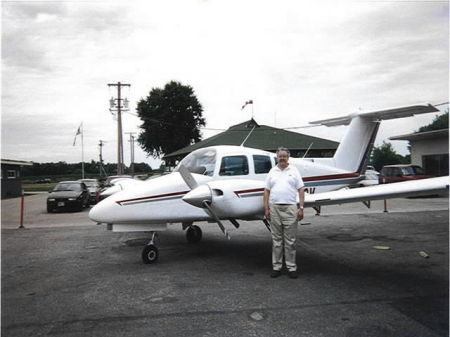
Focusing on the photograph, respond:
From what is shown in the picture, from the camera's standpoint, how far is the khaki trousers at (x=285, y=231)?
560 centimetres

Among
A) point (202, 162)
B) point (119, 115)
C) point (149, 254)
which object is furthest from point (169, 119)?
point (149, 254)

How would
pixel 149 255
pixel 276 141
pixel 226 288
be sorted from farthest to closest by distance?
pixel 276 141
pixel 149 255
pixel 226 288

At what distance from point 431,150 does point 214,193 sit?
80.7 ft

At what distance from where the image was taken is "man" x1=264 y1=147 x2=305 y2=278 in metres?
5.61

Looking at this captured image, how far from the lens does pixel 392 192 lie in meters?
5.34

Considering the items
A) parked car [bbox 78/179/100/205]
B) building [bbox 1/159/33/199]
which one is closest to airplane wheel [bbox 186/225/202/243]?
parked car [bbox 78/179/100/205]

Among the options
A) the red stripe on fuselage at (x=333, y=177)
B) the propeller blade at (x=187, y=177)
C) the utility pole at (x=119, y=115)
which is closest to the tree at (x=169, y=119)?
the utility pole at (x=119, y=115)

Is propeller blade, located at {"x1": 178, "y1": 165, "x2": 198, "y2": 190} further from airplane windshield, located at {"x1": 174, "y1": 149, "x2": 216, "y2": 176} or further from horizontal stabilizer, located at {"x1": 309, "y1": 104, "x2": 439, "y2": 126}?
horizontal stabilizer, located at {"x1": 309, "y1": 104, "x2": 439, "y2": 126}

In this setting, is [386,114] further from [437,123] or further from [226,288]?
[437,123]

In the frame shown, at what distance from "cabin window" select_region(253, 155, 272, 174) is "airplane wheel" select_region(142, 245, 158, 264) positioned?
8.50 ft

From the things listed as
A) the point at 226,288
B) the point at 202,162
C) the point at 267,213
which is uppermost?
the point at 202,162

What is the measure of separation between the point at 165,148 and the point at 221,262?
115 feet

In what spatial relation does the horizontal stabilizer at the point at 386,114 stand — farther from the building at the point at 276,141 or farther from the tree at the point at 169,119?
the tree at the point at 169,119

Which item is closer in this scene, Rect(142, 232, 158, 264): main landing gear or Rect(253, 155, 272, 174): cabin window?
Rect(142, 232, 158, 264): main landing gear
